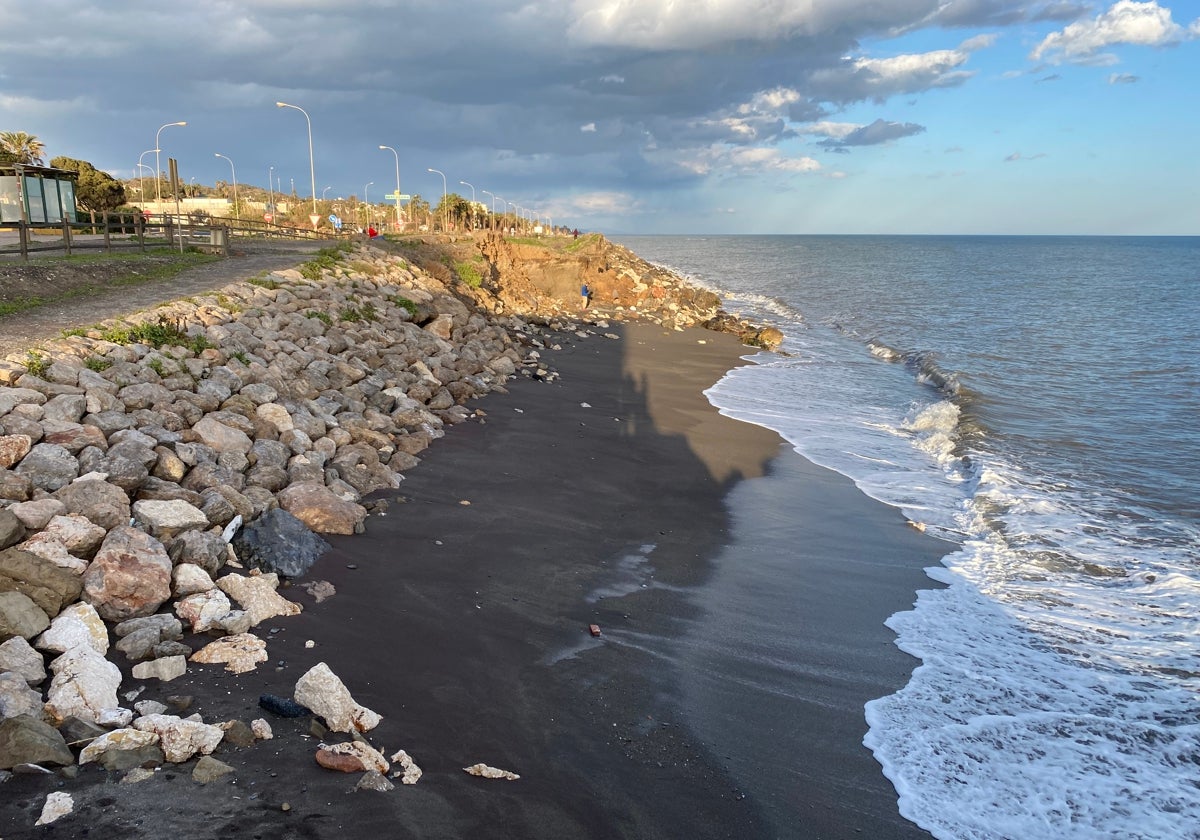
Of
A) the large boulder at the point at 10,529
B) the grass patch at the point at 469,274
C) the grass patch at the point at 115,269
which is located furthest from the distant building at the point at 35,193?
the large boulder at the point at 10,529

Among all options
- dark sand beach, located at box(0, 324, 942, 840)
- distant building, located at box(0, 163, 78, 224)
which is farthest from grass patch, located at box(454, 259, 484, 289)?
dark sand beach, located at box(0, 324, 942, 840)

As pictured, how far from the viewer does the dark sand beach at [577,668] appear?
185 inches

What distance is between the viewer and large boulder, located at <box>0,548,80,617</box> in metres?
5.84

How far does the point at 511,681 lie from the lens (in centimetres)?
650

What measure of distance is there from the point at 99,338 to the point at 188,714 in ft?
23.8

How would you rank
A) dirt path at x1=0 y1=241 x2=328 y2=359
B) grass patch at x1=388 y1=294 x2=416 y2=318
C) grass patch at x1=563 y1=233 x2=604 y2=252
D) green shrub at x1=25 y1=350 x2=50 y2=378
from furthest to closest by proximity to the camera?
grass patch at x1=563 y1=233 x2=604 y2=252 → grass patch at x1=388 y1=294 x2=416 y2=318 → dirt path at x1=0 y1=241 x2=328 y2=359 → green shrub at x1=25 y1=350 x2=50 y2=378

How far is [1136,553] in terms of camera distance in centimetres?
1010

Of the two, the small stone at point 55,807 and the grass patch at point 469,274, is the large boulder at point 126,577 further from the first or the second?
the grass patch at point 469,274

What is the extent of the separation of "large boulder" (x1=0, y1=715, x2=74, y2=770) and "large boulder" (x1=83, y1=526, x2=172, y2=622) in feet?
5.13

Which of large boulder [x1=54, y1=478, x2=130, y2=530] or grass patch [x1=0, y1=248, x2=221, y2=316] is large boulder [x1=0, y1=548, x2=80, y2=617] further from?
grass patch [x1=0, y1=248, x2=221, y2=316]

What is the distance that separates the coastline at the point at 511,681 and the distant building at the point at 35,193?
2446cm

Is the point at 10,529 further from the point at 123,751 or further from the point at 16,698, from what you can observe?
the point at 123,751

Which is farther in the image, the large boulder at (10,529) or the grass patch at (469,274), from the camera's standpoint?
the grass patch at (469,274)

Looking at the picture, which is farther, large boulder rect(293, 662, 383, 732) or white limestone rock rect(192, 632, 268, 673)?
white limestone rock rect(192, 632, 268, 673)
